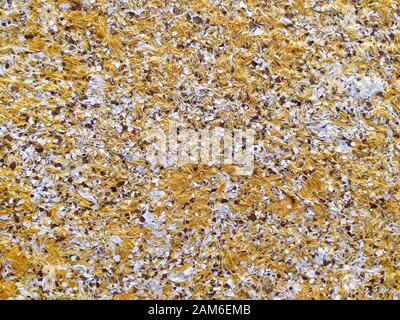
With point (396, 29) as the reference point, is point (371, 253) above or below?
below

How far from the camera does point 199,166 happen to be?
1218 millimetres

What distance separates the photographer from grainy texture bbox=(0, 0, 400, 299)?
3.88 ft

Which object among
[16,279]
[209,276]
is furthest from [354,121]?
[16,279]

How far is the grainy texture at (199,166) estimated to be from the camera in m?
1.18

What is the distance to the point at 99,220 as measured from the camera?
3.92ft

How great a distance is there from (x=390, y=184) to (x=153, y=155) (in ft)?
2.23

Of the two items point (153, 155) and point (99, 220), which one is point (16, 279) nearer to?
point (99, 220)

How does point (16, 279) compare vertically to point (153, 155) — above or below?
below

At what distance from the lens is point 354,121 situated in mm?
1247

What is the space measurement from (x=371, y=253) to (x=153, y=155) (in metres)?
0.68
